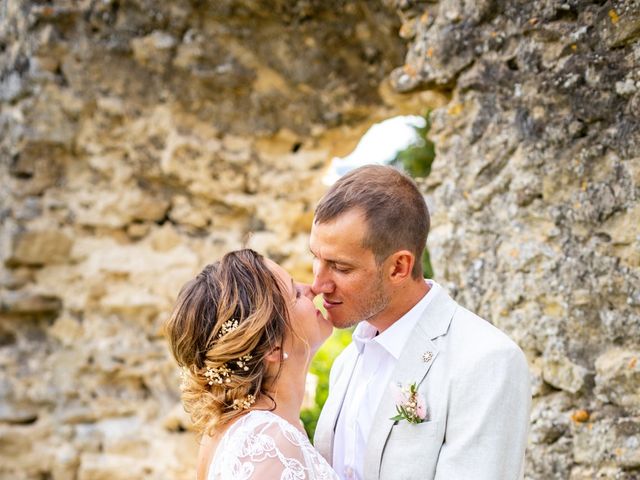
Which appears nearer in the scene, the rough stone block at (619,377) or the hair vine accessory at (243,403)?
the hair vine accessory at (243,403)

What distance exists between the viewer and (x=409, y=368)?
2248mm

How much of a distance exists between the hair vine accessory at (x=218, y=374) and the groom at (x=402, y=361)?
41cm

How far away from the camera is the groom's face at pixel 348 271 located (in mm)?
2324

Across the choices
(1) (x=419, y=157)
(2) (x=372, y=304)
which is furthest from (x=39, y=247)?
(1) (x=419, y=157)

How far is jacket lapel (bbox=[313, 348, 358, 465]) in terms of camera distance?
2.53 meters

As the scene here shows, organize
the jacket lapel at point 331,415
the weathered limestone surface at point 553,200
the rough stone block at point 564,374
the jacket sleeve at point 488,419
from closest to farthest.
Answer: the jacket sleeve at point 488,419, the jacket lapel at point 331,415, the weathered limestone surface at point 553,200, the rough stone block at point 564,374

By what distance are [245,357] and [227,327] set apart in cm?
12

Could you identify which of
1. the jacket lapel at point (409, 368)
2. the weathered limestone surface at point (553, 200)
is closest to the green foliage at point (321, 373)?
the weathered limestone surface at point (553, 200)

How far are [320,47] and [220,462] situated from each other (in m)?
3.66

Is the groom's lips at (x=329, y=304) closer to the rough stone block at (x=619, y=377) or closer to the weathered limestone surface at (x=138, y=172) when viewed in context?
the rough stone block at (x=619, y=377)

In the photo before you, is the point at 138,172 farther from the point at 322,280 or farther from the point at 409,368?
the point at 409,368

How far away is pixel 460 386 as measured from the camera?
6.89 ft

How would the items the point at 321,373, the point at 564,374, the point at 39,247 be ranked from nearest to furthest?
the point at 564,374 → the point at 39,247 → the point at 321,373

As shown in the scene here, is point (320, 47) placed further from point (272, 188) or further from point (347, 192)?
point (347, 192)
